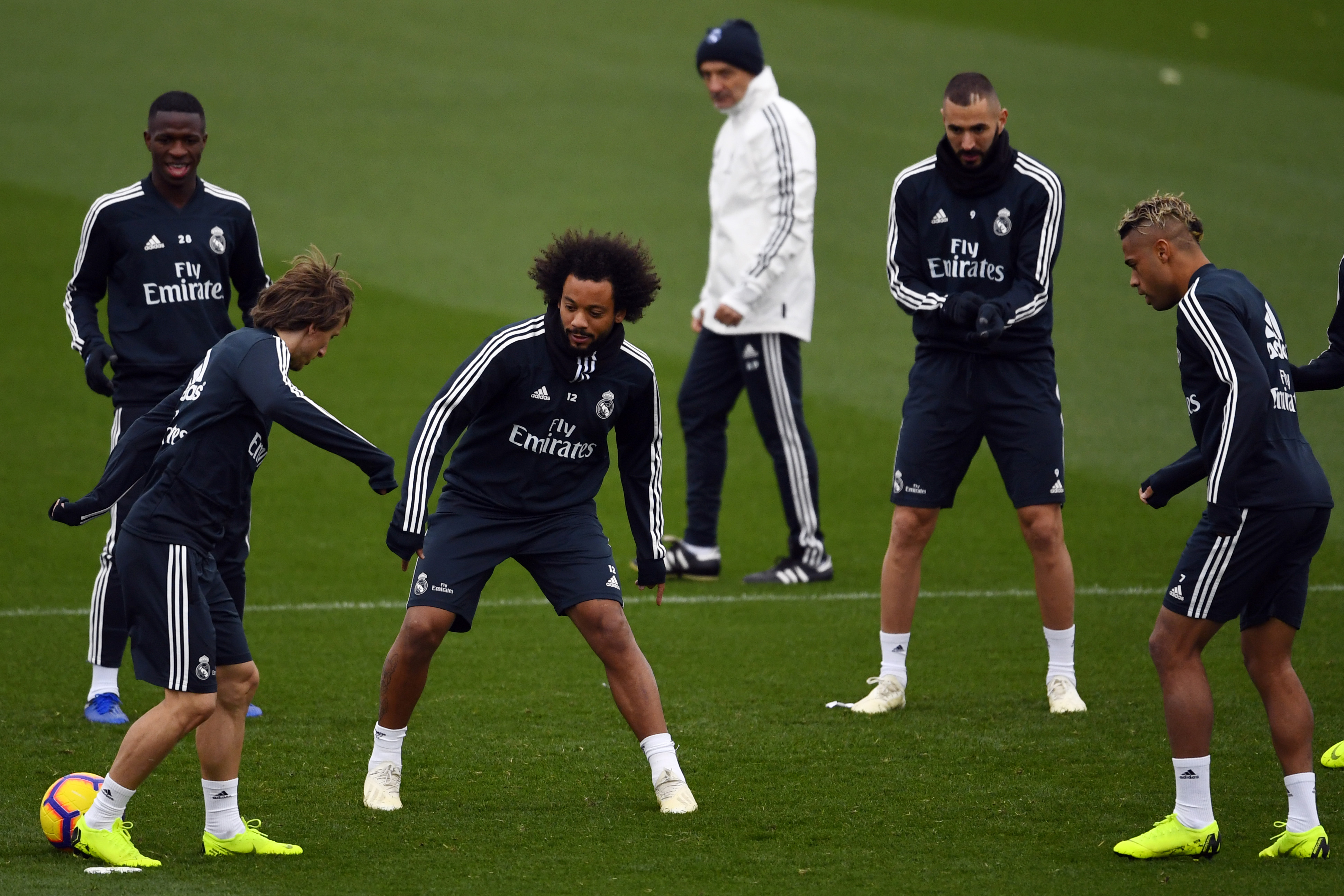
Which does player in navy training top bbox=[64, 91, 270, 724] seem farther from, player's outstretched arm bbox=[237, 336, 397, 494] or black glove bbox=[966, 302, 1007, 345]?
black glove bbox=[966, 302, 1007, 345]

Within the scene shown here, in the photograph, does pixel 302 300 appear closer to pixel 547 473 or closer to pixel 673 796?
pixel 547 473

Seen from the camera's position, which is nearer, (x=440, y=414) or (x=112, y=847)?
(x=112, y=847)

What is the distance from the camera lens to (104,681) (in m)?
6.70

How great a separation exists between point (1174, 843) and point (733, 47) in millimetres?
5337

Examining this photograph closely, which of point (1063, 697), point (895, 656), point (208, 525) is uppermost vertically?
point (208, 525)

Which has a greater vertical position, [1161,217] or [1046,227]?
A: [1046,227]

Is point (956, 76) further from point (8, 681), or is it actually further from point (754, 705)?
point (8, 681)

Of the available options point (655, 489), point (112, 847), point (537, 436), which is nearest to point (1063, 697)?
point (655, 489)

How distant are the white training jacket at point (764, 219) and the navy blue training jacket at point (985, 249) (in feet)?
6.82

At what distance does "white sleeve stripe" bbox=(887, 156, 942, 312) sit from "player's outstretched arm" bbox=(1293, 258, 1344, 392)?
153 centimetres

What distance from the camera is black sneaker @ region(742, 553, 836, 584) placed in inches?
362

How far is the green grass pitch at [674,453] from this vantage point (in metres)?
5.28

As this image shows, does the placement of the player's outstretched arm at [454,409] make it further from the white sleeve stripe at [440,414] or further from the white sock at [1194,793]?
the white sock at [1194,793]

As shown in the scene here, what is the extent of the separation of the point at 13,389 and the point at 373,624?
261 inches
